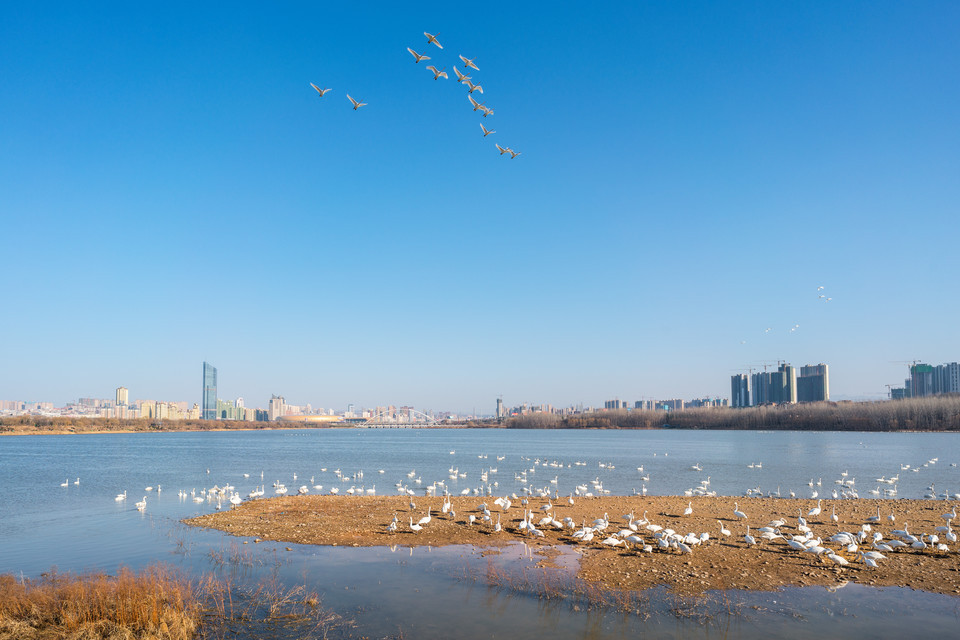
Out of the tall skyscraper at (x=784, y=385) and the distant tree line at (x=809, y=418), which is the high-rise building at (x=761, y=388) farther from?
the distant tree line at (x=809, y=418)

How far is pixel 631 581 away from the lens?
12.2m

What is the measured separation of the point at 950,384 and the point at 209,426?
225 m

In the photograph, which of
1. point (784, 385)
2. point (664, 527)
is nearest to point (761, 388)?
point (784, 385)

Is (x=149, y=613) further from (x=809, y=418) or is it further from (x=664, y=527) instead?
(x=809, y=418)

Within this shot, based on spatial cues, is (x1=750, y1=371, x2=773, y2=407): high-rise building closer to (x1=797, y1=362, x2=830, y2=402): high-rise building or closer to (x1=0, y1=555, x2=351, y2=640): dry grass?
(x1=797, y1=362, x2=830, y2=402): high-rise building

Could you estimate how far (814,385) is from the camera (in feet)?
614

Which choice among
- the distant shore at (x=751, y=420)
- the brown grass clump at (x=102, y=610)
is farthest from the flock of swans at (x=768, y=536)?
the distant shore at (x=751, y=420)

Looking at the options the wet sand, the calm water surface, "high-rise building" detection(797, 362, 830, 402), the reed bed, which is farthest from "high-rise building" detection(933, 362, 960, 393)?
the reed bed

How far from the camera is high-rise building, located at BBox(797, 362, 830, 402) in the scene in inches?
7249

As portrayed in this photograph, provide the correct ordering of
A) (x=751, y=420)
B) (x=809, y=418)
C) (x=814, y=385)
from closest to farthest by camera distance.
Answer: (x=809, y=418) < (x=751, y=420) < (x=814, y=385)

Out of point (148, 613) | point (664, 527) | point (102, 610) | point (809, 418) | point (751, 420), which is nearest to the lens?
point (148, 613)

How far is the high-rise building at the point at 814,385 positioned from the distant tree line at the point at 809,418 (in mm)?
44994

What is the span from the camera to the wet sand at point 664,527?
12.5 m

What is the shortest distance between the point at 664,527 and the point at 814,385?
196357 millimetres
